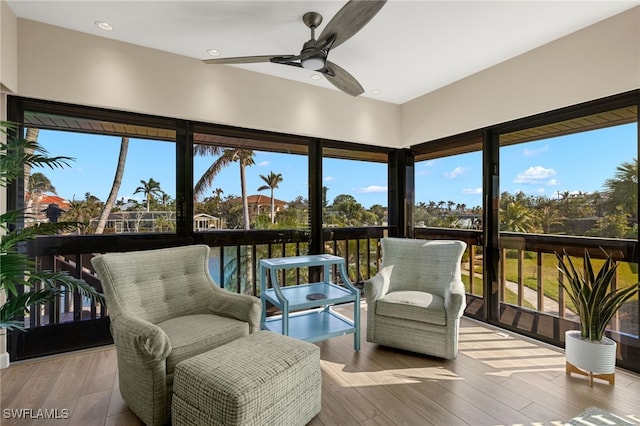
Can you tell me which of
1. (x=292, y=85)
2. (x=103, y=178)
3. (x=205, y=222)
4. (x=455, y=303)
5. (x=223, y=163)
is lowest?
(x=455, y=303)

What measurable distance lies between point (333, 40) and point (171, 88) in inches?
69.9

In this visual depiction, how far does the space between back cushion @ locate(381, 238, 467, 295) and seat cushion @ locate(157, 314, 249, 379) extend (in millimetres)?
1616

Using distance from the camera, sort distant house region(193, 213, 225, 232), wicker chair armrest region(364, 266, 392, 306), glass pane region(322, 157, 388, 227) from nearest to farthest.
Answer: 1. wicker chair armrest region(364, 266, 392, 306)
2. distant house region(193, 213, 225, 232)
3. glass pane region(322, 157, 388, 227)

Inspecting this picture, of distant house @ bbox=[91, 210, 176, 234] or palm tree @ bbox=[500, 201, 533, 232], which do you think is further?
palm tree @ bbox=[500, 201, 533, 232]

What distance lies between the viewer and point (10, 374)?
2.38 metres

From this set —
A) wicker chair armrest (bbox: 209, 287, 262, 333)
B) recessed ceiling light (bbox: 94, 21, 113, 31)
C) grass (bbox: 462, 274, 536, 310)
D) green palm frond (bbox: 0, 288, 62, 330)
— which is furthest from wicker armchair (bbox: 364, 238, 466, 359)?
recessed ceiling light (bbox: 94, 21, 113, 31)

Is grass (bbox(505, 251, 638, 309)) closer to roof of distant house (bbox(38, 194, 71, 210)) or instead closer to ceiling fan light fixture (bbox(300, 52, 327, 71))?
ceiling fan light fixture (bbox(300, 52, 327, 71))

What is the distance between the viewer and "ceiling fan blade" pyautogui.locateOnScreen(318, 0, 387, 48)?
162 cm

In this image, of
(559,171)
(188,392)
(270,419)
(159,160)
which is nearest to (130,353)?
(188,392)

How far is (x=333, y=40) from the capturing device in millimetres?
1969

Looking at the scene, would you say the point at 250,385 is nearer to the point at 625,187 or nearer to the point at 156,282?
the point at 156,282

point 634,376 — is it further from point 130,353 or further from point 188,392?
point 130,353

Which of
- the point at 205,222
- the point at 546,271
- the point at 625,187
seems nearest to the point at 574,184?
the point at 625,187

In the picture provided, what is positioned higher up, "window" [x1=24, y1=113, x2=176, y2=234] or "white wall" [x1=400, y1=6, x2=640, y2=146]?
"white wall" [x1=400, y1=6, x2=640, y2=146]
